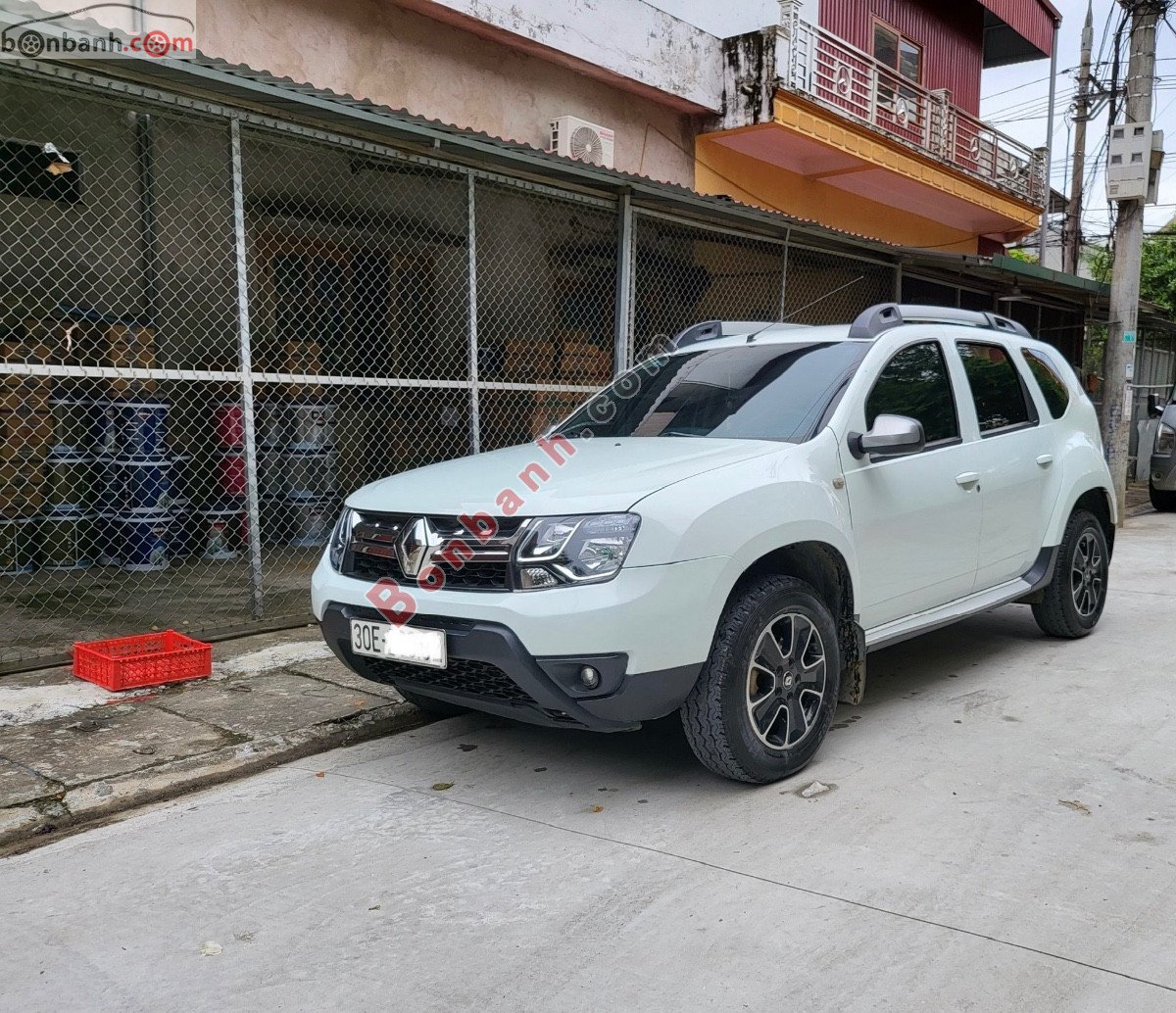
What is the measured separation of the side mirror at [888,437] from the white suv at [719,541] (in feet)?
0.04

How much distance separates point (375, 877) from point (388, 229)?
8.97m

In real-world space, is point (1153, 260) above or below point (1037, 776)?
above

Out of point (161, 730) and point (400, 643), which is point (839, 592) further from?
point (161, 730)

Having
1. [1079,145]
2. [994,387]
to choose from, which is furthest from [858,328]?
[1079,145]

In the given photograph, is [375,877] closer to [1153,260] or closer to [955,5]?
[955,5]

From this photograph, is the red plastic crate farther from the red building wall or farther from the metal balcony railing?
the red building wall

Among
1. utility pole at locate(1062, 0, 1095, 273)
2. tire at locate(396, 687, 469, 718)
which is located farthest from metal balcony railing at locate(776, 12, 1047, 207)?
tire at locate(396, 687, 469, 718)

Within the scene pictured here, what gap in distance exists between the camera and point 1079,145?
987 inches

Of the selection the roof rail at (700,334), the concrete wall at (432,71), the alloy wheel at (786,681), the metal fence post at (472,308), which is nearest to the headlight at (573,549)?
the alloy wheel at (786,681)

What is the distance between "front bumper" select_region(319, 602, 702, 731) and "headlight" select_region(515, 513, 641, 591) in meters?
0.22

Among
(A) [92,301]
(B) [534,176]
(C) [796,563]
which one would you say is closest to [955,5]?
(B) [534,176]

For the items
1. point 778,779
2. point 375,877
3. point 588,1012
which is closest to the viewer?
point 588,1012

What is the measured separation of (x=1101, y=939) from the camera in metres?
2.81

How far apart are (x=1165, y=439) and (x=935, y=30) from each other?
8.81 meters
